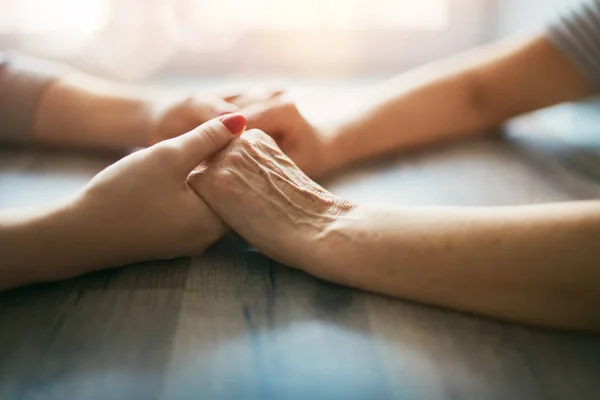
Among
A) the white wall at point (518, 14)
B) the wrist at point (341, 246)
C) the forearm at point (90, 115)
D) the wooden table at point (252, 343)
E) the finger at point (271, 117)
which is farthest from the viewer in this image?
the white wall at point (518, 14)

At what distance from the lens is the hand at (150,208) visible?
2.10 feet

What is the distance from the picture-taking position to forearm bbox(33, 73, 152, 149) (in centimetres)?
89

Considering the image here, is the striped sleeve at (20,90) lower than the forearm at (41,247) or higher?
higher

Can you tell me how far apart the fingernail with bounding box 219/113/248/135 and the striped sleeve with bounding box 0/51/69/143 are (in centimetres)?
34

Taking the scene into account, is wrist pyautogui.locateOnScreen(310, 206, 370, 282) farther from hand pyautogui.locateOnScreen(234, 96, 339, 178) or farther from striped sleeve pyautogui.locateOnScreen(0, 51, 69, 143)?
striped sleeve pyautogui.locateOnScreen(0, 51, 69, 143)

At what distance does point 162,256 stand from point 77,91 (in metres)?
0.36

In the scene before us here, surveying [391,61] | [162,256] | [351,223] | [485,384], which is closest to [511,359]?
[485,384]

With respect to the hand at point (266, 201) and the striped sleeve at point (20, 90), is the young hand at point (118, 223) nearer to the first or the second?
the hand at point (266, 201)

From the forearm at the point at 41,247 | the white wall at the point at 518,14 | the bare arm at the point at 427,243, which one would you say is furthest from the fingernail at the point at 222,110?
the white wall at the point at 518,14

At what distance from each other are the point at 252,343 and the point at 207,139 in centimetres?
23

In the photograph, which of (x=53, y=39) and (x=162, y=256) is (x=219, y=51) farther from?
(x=162, y=256)

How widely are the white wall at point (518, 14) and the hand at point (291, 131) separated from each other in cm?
50

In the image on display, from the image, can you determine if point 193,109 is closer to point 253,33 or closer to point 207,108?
point 207,108

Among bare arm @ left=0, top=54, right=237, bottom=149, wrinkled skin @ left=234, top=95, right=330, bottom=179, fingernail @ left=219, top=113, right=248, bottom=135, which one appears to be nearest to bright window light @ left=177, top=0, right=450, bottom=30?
bare arm @ left=0, top=54, right=237, bottom=149
